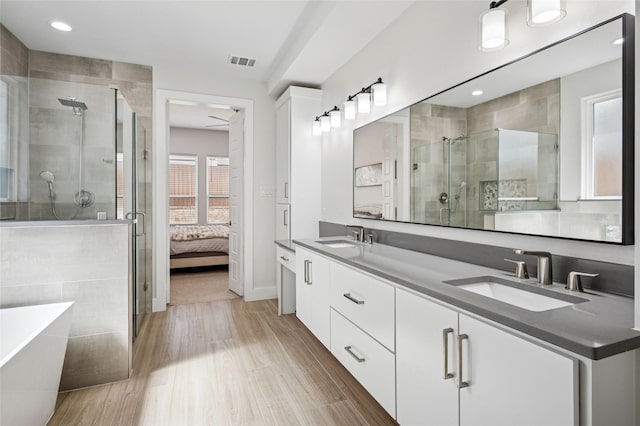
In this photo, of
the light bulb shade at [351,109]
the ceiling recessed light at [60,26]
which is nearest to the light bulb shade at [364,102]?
the light bulb shade at [351,109]

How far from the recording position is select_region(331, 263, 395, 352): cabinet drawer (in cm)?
160

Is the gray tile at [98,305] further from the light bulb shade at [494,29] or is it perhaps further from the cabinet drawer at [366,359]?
the light bulb shade at [494,29]

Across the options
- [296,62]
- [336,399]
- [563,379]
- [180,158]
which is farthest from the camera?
[180,158]

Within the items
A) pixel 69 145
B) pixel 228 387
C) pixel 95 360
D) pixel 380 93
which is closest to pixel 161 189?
pixel 69 145

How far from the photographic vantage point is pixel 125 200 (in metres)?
2.62

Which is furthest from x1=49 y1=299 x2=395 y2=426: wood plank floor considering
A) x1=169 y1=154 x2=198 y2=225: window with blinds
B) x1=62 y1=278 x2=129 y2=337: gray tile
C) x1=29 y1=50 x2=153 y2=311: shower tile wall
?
x1=169 y1=154 x2=198 y2=225: window with blinds

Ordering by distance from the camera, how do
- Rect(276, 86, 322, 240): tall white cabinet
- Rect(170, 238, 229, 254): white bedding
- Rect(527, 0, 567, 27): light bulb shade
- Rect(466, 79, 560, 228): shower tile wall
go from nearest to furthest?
Rect(527, 0, 567, 27): light bulb shade < Rect(466, 79, 560, 228): shower tile wall < Rect(276, 86, 322, 240): tall white cabinet < Rect(170, 238, 229, 254): white bedding

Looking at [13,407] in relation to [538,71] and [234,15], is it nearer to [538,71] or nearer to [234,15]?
[538,71]

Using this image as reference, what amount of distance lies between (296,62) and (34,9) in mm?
2052

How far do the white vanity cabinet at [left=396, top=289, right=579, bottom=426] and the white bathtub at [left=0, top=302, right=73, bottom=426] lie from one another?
5.15 feet

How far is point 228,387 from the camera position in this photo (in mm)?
2158

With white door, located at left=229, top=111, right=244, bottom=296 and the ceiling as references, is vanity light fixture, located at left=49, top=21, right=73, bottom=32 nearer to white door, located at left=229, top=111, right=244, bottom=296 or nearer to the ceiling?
the ceiling

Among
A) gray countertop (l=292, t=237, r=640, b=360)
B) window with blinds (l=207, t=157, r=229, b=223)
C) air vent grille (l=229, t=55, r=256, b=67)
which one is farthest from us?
window with blinds (l=207, t=157, r=229, b=223)

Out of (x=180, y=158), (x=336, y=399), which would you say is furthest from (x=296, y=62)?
(x=180, y=158)
